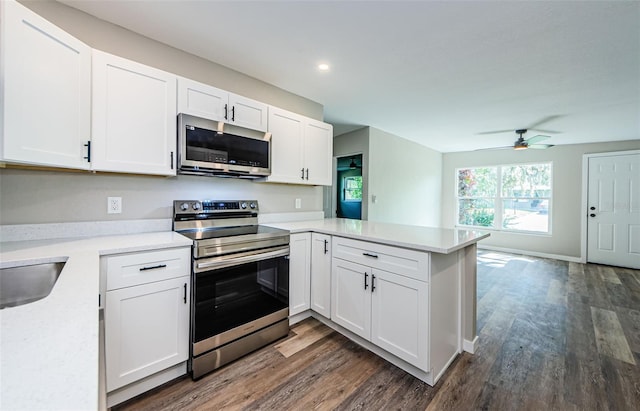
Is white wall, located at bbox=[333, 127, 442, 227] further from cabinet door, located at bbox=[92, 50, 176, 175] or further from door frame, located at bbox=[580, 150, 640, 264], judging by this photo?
cabinet door, located at bbox=[92, 50, 176, 175]

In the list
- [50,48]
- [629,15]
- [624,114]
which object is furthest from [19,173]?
[624,114]

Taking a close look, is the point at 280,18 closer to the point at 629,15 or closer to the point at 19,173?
the point at 19,173

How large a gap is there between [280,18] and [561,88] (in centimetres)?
297

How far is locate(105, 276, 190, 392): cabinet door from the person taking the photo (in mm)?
1462

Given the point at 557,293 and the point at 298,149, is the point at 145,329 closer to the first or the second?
the point at 298,149

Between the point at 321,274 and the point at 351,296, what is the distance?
1.26 ft

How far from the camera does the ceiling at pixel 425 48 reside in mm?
1705

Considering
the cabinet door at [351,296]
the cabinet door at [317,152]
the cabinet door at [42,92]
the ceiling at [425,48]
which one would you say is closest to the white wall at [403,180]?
the ceiling at [425,48]

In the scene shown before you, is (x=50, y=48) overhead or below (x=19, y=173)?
overhead

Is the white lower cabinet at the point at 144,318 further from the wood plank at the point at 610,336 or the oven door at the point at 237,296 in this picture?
the wood plank at the point at 610,336


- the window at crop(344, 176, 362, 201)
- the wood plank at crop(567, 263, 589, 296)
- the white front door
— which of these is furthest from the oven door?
the white front door

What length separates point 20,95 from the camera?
1.25 metres

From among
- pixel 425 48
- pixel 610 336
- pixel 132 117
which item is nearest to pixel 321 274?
pixel 132 117

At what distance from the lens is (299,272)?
2.38 meters
